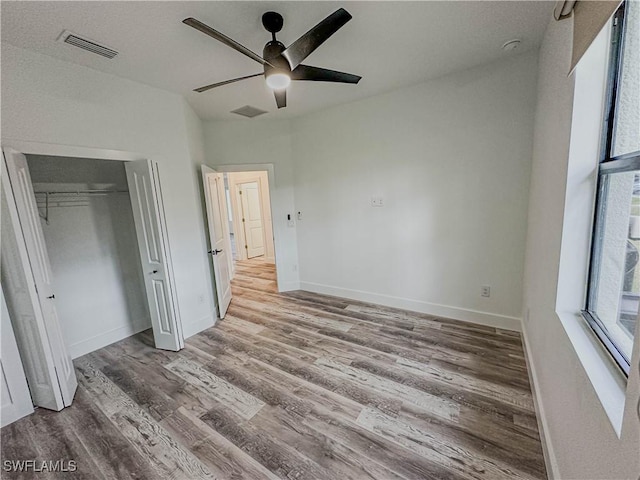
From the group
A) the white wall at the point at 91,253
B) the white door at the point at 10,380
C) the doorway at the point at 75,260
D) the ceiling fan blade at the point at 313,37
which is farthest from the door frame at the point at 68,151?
the ceiling fan blade at the point at 313,37

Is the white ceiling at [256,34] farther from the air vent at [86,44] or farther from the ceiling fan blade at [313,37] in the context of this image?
the ceiling fan blade at [313,37]

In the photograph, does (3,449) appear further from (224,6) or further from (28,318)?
(224,6)

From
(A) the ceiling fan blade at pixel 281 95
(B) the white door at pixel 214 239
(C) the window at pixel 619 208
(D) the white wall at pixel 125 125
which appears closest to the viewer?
(C) the window at pixel 619 208

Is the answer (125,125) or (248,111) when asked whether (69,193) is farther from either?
(248,111)

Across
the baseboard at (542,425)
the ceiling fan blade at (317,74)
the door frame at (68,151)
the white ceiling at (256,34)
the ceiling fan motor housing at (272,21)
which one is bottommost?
the baseboard at (542,425)

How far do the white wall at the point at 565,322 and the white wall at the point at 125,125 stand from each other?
10.8 feet

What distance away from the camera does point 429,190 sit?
10.2ft

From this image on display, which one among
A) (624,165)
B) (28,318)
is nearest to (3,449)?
(28,318)

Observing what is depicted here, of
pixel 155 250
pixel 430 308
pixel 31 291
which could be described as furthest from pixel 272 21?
pixel 430 308

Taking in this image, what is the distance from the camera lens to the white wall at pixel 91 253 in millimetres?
2736

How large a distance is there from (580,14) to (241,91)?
274 cm

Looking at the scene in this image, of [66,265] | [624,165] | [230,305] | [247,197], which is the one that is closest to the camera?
[624,165]

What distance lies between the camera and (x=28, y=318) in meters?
2.03

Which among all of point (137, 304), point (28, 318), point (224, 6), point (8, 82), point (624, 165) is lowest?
point (137, 304)
